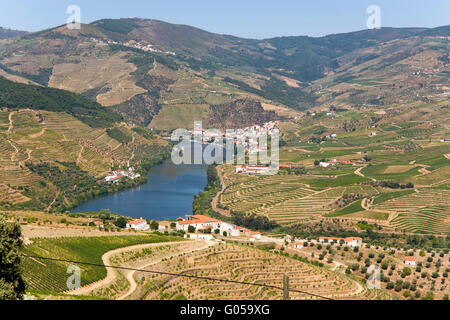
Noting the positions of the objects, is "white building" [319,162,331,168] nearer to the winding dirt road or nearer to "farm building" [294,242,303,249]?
"farm building" [294,242,303,249]

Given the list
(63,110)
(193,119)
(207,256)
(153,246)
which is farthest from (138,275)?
(193,119)

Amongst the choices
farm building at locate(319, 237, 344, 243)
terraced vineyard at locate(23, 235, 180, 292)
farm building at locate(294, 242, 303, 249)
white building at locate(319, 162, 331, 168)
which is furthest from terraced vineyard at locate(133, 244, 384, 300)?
white building at locate(319, 162, 331, 168)

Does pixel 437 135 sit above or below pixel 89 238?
above

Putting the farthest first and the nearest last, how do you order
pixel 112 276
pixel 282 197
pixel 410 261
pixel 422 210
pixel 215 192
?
1. pixel 215 192
2. pixel 282 197
3. pixel 422 210
4. pixel 410 261
5. pixel 112 276

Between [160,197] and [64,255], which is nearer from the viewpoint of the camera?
[64,255]
